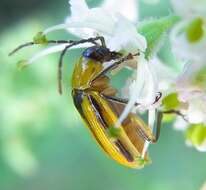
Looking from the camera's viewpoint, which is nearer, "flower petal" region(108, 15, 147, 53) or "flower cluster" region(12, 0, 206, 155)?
"flower cluster" region(12, 0, 206, 155)

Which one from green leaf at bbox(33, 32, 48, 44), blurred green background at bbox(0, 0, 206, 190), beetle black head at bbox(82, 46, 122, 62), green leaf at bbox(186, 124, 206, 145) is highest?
green leaf at bbox(33, 32, 48, 44)

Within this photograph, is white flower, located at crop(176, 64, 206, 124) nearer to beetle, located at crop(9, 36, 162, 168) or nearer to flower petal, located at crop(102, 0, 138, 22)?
beetle, located at crop(9, 36, 162, 168)

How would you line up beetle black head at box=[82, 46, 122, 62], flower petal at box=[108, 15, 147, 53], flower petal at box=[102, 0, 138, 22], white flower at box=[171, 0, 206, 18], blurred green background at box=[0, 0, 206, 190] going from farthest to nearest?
blurred green background at box=[0, 0, 206, 190]
flower petal at box=[102, 0, 138, 22]
beetle black head at box=[82, 46, 122, 62]
flower petal at box=[108, 15, 147, 53]
white flower at box=[171, 0, 206, 18]

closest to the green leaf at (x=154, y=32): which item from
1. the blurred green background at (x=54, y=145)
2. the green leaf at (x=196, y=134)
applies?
the green leaf at (x=196, y=134)

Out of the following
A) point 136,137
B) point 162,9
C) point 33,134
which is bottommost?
point 33,134

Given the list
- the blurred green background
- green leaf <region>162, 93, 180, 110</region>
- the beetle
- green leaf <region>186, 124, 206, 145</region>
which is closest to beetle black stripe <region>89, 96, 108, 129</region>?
the beetle

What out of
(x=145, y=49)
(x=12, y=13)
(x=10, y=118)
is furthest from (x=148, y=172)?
(x=145, y=49)

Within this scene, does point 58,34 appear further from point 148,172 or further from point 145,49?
point 145,49
